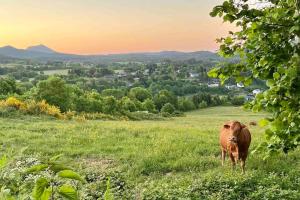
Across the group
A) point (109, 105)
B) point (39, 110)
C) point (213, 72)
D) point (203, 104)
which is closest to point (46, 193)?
point (213, 72)

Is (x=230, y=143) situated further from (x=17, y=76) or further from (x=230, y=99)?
(x=17, y=76)

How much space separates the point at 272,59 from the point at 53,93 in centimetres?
4834

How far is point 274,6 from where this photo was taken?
6363mm

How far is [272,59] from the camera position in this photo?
573cm

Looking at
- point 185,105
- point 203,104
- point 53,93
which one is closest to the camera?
point 53,93

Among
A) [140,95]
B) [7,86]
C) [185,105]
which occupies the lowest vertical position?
[185,105]

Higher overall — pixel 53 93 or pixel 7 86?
pixel 53 93

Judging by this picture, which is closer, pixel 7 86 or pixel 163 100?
pixel 7 86

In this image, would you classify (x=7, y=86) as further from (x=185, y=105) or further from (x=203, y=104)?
(x=203, y=104)

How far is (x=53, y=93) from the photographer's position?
2050 inches

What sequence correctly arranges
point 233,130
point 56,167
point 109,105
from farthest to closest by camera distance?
point 109,105
point 233,130
point 56,167

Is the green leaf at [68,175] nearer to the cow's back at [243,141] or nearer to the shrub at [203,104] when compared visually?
the cow's back at [243,141]

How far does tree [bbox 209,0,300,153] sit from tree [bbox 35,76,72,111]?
46672 mm

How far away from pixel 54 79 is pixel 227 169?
42158 millimetres
